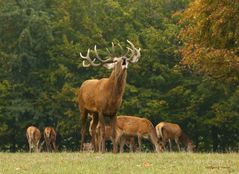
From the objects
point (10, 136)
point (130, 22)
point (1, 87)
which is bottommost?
point (10, 136)

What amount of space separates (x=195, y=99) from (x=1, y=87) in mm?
9685

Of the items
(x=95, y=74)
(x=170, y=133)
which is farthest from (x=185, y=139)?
(x=95, y=74)

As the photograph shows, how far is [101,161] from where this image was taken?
45.4 ft

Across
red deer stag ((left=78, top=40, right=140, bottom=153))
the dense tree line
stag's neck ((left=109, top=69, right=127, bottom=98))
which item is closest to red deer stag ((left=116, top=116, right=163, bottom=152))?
the dense tree line

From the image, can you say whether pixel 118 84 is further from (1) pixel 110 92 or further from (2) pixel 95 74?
(2) pixel 95 74

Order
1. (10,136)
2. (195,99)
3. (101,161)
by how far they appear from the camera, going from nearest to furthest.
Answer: (101,161) → (195,99) → (10,136)

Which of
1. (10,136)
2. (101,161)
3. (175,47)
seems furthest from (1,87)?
(101,161)

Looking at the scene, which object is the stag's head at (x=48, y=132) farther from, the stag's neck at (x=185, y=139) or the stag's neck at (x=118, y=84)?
the stag's neck at (x=118, y=84)

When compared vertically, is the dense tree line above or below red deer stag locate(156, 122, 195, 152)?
above

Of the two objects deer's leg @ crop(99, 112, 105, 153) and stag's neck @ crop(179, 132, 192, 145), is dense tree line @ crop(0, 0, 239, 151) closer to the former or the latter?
stag's neck @ crop(179, 132, 192, 145)

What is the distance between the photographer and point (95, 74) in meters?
34.5

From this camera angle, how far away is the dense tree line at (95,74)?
33.0 m

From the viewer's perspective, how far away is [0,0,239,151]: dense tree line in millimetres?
33031

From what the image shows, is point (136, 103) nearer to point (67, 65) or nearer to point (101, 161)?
point (67, 65)
